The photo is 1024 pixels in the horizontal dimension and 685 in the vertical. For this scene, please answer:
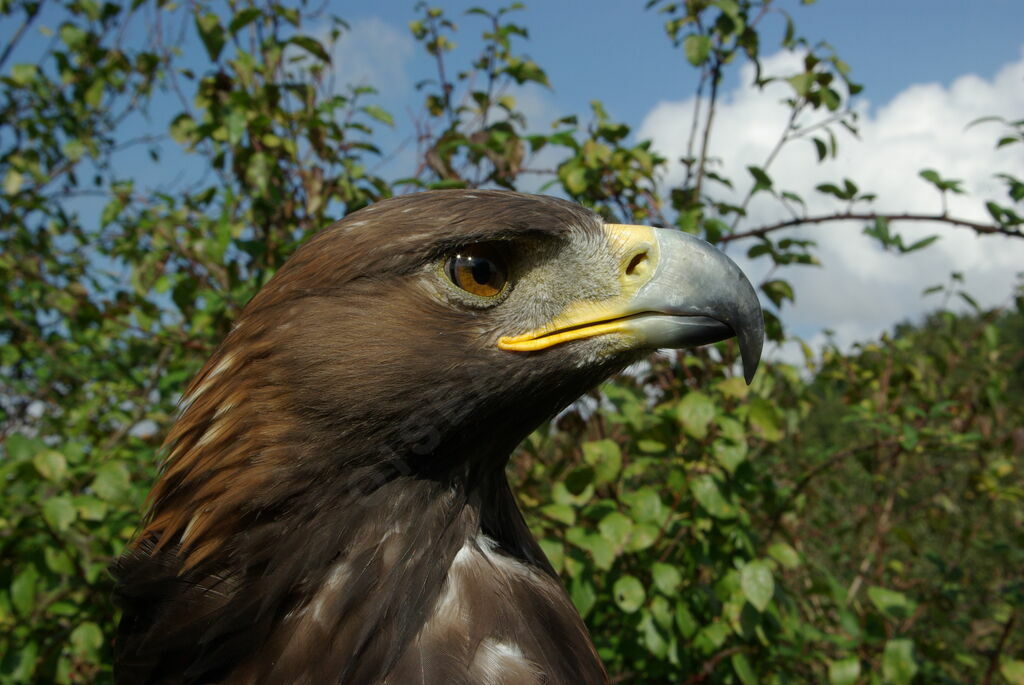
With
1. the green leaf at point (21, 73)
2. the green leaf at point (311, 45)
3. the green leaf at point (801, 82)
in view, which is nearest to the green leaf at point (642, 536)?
the green leaf at point (801, 82)

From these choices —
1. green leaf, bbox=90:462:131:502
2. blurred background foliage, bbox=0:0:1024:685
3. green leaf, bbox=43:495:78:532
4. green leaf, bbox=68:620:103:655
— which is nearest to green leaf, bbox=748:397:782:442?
blurred background foliage, bbox=0:0:1024:685

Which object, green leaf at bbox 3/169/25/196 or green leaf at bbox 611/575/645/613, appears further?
green leaf at bbox 3/169/25/196

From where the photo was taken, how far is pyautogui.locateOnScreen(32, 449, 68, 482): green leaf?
270 cm

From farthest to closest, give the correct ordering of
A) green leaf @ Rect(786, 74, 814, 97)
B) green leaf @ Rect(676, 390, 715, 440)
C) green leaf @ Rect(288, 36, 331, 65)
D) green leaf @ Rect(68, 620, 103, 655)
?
green leaf @ Rect(288, 36, 331, 65) → green leaf @ Rect(786, 74, 814, 97) → green leaf @ Rect(68, 620, 103, 655) → green leaf @ Rect(676, 390, 715, 440)

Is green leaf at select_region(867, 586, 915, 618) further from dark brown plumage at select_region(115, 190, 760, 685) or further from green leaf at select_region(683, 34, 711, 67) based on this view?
green leaf at select_region(683, 34, 711, 67)

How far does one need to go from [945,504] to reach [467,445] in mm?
3596

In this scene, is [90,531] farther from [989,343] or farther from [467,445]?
[989,343]

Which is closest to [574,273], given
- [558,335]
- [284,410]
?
[558,335]

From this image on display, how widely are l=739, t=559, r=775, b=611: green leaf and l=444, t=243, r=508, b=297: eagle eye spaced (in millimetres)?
1509

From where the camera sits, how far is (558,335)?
1718 mm

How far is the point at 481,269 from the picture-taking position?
1.70m

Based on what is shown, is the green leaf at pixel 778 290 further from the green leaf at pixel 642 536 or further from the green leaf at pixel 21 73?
the green leaf at pixel 21 73

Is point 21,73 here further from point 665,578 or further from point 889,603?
point 889,603

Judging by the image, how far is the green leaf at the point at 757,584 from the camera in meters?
2.63
